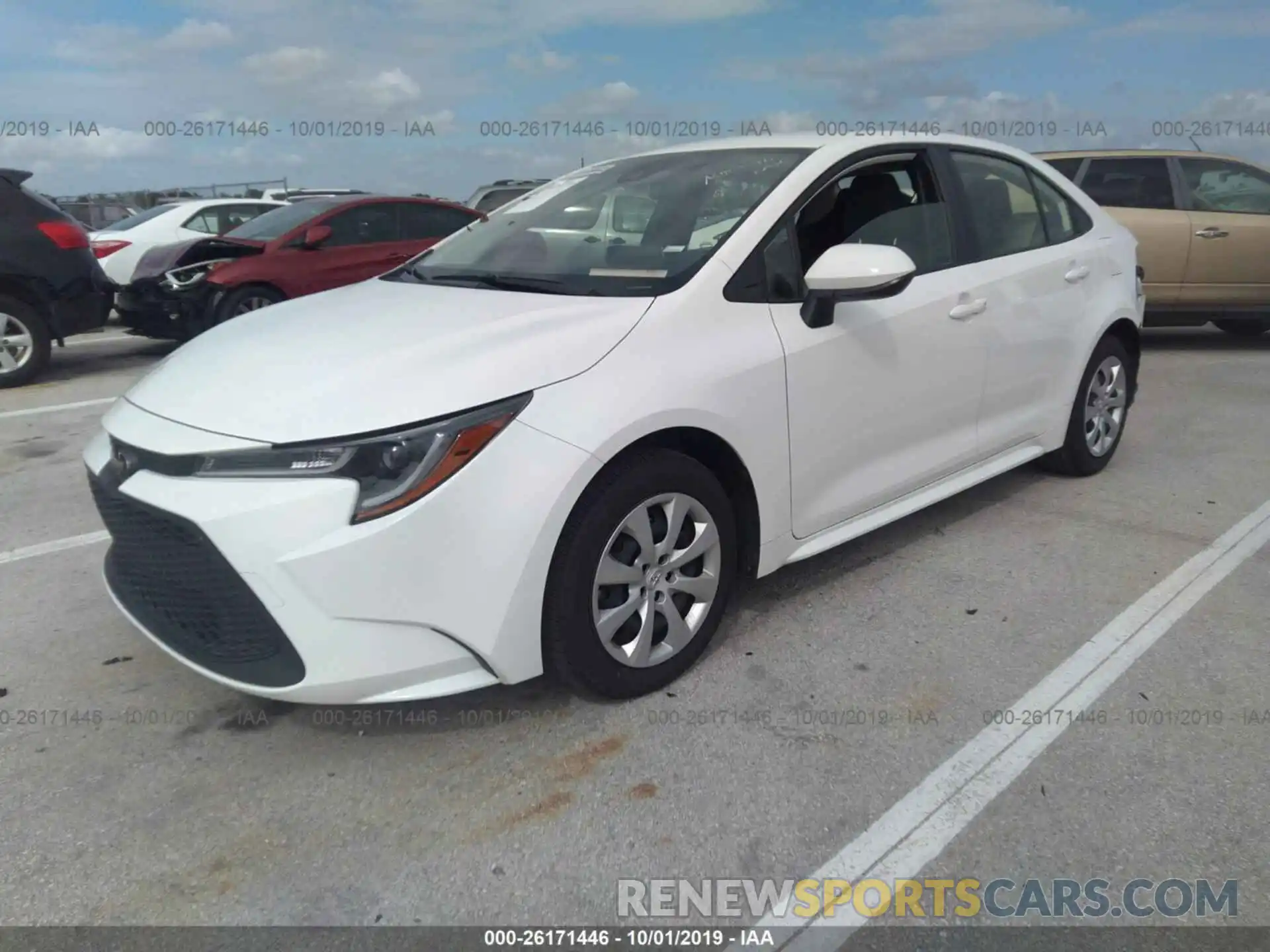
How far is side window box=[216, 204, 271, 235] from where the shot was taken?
11.6 meters

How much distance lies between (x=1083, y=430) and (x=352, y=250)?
6.40 m

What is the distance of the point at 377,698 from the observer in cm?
239

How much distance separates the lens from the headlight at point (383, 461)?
2.26 m

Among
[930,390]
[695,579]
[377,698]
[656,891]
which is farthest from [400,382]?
[930,390]

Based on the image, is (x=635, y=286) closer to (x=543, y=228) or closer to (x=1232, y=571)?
(x=543, y=228)

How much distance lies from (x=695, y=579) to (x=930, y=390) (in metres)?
1.27

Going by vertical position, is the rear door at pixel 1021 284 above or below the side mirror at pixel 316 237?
below

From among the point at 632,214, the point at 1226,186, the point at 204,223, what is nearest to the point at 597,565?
the point at 632,214

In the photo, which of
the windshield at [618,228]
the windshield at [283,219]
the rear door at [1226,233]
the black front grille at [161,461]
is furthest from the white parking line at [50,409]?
the rear door at [1226,233]

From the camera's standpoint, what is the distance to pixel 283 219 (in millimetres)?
8766

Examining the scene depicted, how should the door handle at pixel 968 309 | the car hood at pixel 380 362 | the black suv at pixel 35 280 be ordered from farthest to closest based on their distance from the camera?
the black suv at pixel 35 280 < the door handle at pixel 968 309 < the car hood at pixel 380 362

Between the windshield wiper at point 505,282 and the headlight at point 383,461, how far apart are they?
84cm

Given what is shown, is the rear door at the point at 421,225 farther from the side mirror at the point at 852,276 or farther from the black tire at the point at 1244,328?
the black tire at the point at 1244,328

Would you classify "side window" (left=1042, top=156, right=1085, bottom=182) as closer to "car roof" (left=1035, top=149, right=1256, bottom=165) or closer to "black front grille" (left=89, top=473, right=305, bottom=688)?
"car roof" (left=1035, top=149, right=1256, bottom=165)
